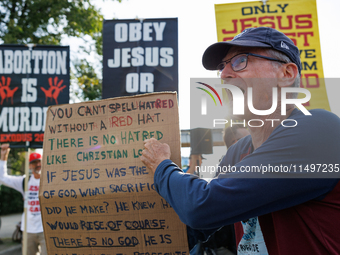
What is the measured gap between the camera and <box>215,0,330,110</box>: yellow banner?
161 inches

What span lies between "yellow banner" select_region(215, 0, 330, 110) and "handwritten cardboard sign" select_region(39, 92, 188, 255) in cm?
303

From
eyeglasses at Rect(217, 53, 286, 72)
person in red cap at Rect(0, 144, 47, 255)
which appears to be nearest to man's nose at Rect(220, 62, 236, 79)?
eyeglasses at Rect(217, 53, 286, 72)

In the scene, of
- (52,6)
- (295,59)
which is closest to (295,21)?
(295,59)

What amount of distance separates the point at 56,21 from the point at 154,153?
409 inches

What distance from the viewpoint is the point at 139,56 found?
3986mm

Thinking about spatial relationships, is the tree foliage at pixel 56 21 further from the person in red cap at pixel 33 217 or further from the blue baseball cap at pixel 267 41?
the blue baseball cap at pixel 267 41

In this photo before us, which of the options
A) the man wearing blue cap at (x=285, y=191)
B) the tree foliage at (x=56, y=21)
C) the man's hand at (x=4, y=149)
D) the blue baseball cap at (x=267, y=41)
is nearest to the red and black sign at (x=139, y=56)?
the man's hand at (x=4, y=149)

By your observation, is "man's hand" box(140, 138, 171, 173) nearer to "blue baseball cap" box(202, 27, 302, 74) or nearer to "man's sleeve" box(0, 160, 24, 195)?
"blue baseball cap" box(202, 27, 302, 74)

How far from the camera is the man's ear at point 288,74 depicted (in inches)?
→ 50.8

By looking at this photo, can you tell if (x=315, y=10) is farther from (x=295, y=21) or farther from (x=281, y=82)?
(x=281, y=82)

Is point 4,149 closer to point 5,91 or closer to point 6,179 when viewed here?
point 6,179

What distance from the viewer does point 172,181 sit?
1146 mm

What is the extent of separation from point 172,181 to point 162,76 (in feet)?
9.57

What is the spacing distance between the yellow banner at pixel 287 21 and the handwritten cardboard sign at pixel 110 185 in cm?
303
